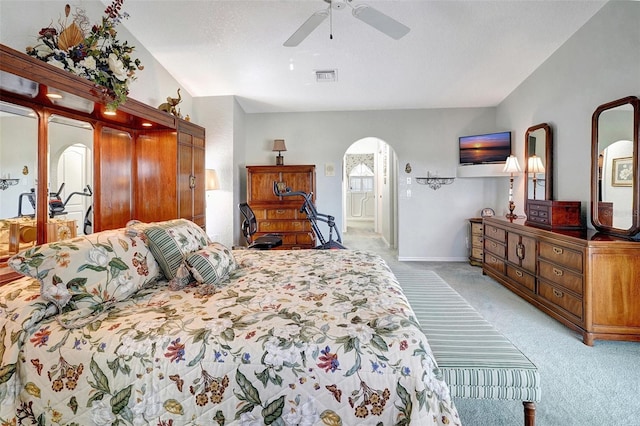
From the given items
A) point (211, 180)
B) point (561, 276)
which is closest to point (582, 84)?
point (561, 276)

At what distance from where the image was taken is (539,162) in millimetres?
3721

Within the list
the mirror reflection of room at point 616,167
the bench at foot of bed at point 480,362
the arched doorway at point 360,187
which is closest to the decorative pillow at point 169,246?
the bench at foot of bed at point 480,362

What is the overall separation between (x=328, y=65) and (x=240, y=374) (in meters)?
3.60

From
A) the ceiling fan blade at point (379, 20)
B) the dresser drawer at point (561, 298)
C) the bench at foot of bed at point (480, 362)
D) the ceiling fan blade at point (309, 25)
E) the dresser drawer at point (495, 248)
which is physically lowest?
the dresser drawer at point (561, 298)

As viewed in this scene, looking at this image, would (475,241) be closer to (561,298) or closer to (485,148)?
(485,148)

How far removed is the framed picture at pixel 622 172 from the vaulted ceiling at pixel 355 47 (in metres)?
1.48

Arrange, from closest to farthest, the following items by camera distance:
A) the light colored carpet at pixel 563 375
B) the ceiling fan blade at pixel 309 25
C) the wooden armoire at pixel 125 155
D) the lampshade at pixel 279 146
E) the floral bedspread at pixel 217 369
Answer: the floral bedspread at pixel 217 369
the light colored carpet at pixel 563 375
the wooden armoire at pixel 125 155
the ceiling fan blade at pixel 309 25
the lampshade at pixel 279 146

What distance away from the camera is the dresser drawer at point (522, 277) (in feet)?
10.1

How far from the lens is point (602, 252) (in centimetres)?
233

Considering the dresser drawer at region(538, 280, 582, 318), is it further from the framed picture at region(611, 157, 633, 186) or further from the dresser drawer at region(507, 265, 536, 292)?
the framed picture at region(611, 157, 633, 186)

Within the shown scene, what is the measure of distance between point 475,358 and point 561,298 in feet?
6.49

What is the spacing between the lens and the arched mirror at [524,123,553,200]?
3.59 metres

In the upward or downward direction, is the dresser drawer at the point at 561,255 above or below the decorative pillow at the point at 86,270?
below

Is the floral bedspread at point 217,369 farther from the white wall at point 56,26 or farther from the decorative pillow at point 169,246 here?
the white wall at point 56,26
